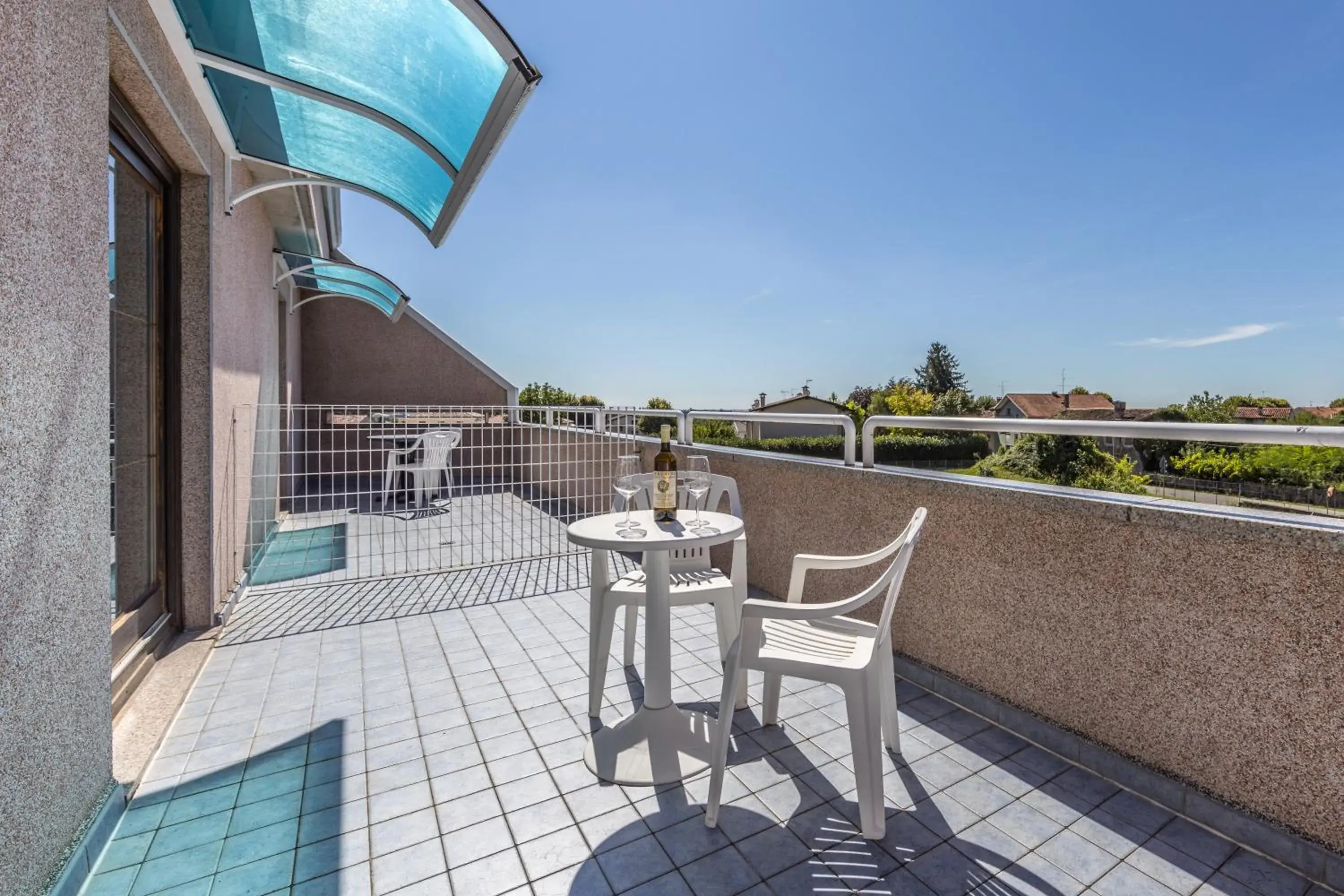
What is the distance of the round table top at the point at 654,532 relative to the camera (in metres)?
2.04

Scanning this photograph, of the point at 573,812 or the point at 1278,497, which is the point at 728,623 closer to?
the point at 573,812

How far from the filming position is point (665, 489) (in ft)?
7.69

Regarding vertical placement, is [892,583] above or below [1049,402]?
below

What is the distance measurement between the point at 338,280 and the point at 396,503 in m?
3.19

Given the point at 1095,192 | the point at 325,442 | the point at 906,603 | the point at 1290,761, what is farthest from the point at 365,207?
the point at 1095,192

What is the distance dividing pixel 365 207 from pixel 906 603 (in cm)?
866

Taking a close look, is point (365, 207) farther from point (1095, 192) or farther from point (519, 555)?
point (1095, 192)

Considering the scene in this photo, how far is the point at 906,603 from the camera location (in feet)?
9.07

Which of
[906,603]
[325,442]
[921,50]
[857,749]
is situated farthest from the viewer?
[921,50]

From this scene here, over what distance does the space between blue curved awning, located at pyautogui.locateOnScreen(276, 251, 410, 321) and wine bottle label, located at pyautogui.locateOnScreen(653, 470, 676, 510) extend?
5263 millimetres

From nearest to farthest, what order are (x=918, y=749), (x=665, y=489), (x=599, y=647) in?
(x=918, y=749)
(x=665, y=489)
(x=599, y=647)

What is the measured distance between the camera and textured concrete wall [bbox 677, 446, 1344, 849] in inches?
61.7

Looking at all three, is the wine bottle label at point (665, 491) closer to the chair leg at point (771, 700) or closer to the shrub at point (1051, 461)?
the chair leg at point (771, 700)

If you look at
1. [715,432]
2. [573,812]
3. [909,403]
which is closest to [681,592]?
[573,812]
